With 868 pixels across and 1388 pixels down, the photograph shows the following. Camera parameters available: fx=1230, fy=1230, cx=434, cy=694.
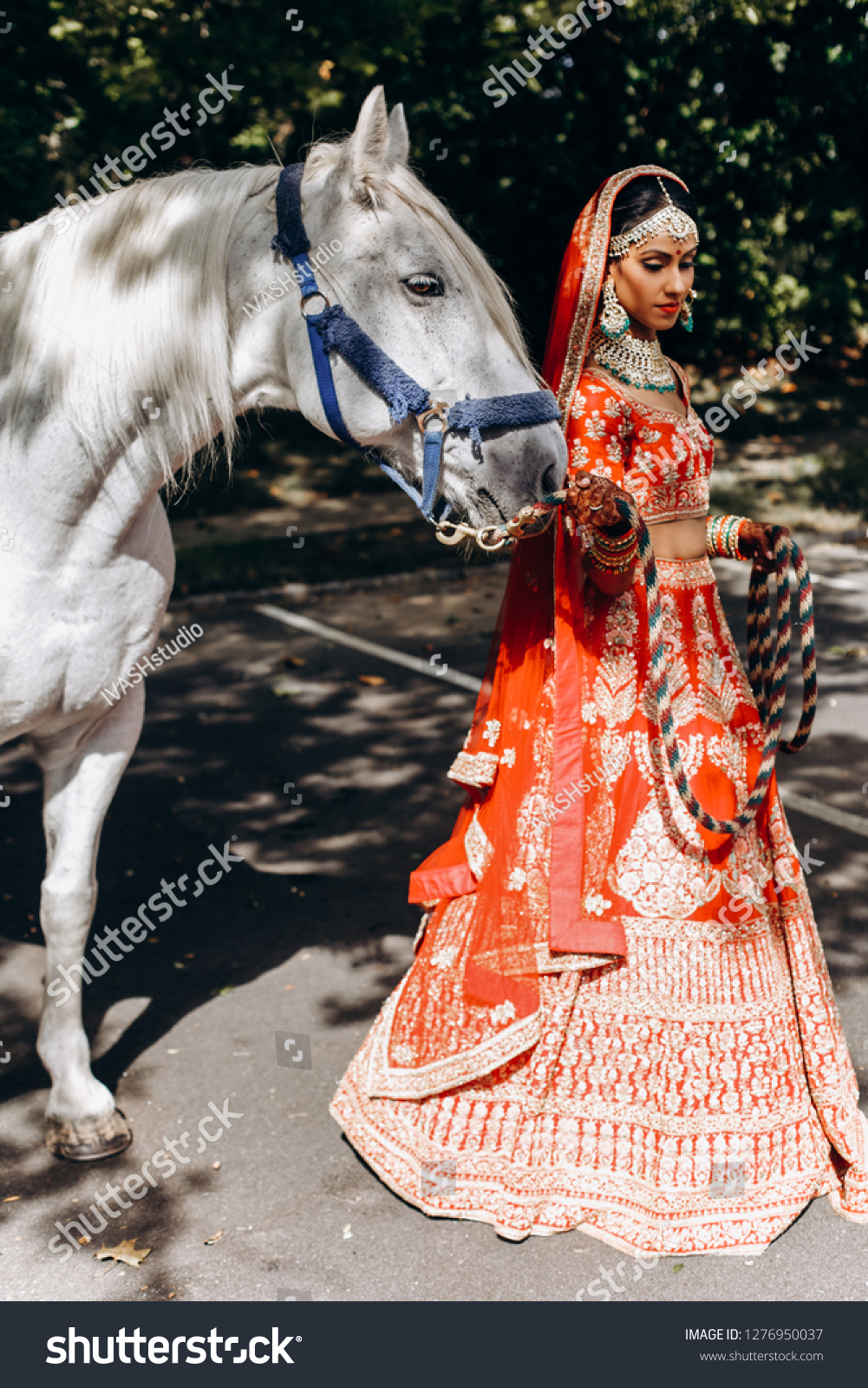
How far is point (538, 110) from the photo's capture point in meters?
11.9

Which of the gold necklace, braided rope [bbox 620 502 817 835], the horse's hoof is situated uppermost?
the gold necklace

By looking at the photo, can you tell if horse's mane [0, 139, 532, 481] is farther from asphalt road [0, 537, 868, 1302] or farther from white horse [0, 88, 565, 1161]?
asphalt road [0, 537, 868, 1302]

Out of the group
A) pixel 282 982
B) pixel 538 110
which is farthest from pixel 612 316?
pixel 538 110

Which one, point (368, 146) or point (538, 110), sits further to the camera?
point (538, 110)

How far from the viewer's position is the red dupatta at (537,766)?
109 inches

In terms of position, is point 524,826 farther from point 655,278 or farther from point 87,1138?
point 87,1138

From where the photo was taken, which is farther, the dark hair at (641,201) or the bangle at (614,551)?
the dark hair at (641,201)

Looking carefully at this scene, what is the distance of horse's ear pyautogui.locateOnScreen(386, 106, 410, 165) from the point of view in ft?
7.82

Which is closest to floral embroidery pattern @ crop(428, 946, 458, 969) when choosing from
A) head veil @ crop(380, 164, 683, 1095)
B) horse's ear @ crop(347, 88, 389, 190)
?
head veil @ crop(380, 164, 683, 1095)

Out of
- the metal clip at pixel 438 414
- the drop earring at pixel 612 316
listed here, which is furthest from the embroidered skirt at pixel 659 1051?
the metal clip at pixel 438 414

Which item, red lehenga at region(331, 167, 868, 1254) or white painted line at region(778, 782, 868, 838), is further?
white painted line at region(778, 782, 868, 838)

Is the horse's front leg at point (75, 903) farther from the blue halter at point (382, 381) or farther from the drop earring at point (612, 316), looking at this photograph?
the drop earring at point (612, 316)

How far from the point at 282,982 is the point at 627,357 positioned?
7.41 feet

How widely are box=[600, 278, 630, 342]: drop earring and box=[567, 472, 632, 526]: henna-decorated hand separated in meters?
0.47
